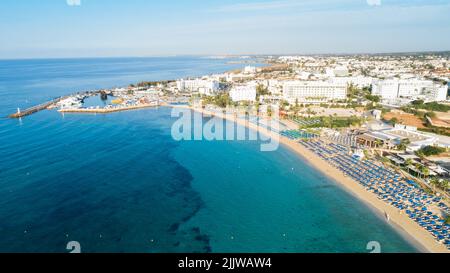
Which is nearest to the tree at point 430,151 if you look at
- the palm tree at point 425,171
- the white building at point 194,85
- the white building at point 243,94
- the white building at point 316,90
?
the palm tree at point 425,171

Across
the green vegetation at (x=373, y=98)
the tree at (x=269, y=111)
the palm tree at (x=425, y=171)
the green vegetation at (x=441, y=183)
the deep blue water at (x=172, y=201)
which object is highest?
the green vegetation at (x=373, y=98)

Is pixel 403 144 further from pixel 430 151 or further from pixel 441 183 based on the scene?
pixel 441 183

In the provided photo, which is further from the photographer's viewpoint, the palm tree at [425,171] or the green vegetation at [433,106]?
the green vegetation at [433,106]

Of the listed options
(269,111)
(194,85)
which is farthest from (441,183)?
(194,85)

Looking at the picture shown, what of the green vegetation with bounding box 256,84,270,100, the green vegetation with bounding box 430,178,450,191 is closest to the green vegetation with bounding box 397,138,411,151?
the green vegetation with bounding box 430,178,450,191

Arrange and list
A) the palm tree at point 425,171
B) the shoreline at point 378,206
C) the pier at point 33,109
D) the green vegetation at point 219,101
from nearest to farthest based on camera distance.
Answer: the shoreline at point 378,206, the palm tree at point 425,171, the pier at point 33,109, the green vegetation at point 219,101

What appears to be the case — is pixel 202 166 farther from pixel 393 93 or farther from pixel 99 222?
pixel 393 93

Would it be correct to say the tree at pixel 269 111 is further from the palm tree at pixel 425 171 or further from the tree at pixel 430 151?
the palm tree at pixel 425 171
